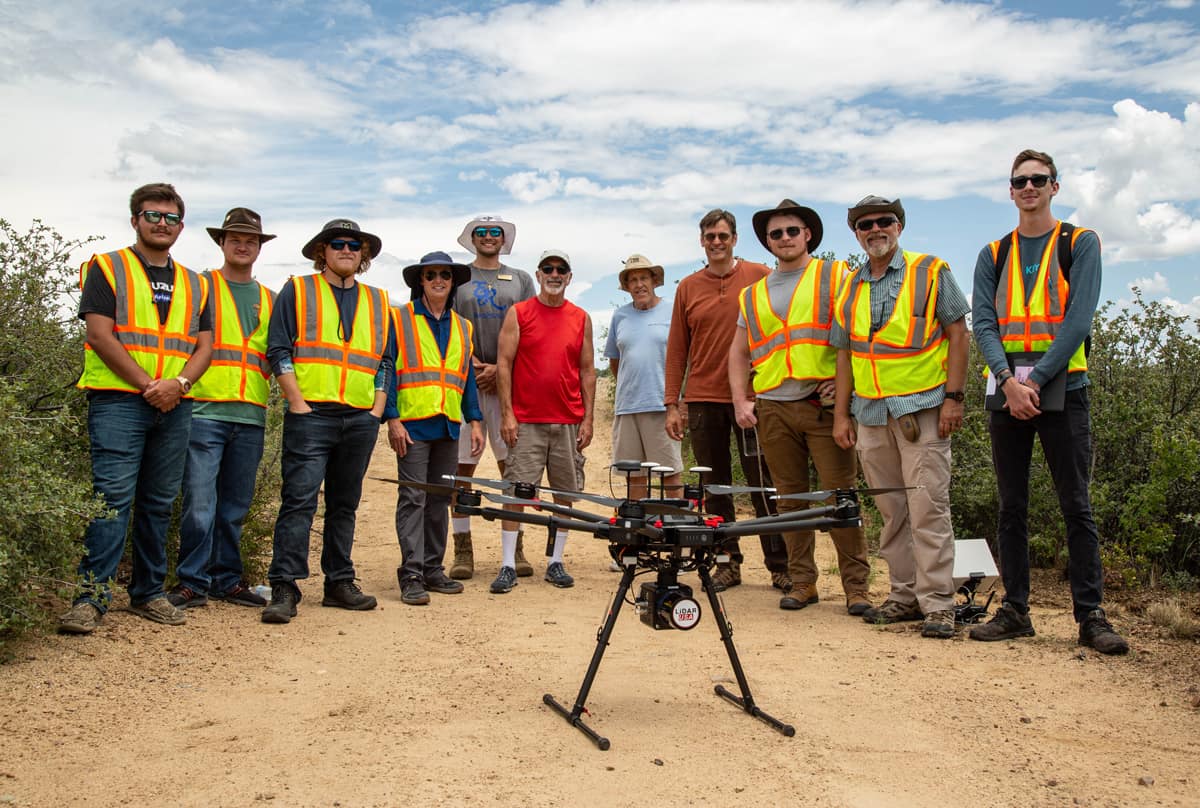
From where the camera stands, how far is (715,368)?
7633 millimetres

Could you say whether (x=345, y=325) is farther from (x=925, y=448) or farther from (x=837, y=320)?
(x=925, y=448)

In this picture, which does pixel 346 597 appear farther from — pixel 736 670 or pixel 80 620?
pixel 736 670

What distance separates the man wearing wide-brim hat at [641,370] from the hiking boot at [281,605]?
284 centimetres

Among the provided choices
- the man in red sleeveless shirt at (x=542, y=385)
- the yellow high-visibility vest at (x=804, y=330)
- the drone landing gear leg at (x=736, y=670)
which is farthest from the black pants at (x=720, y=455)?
the drone landing gear leg at (x=736, y=670)

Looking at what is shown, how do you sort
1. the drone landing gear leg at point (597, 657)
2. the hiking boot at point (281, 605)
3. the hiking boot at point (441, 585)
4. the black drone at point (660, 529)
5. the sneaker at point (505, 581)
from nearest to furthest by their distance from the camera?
the black drone at point (660, 529), the drone landing gear leg at point (597, 657), the hiking boot at point (281, 605), the hiking boot at point (441, 585), the sneaker at point (505, 581)

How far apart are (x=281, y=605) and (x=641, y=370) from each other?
3.35 meters

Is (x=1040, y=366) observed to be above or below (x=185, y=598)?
above

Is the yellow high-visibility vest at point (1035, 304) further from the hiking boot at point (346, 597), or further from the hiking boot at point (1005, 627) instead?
the hiking boot at point (346, 597)

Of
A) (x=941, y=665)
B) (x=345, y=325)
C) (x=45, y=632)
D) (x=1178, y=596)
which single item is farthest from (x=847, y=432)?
(x=45, y=632)

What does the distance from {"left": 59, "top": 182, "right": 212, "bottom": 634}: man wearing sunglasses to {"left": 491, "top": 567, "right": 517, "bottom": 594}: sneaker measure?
7.58ft

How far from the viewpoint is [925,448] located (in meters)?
6.21

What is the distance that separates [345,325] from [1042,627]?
4.87 meters

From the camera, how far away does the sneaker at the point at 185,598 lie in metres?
6.37

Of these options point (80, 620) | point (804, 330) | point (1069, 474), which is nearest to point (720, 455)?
point (804, 330)
